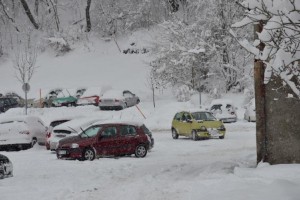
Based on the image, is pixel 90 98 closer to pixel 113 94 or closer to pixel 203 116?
pixel 113 94

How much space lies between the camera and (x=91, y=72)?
5522cm

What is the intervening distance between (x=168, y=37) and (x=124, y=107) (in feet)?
30.8

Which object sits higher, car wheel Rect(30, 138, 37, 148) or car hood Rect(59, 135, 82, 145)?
car hood Rect(59, 135, 82, 145)

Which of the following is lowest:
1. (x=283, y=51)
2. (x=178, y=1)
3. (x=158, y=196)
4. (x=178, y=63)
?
(x=158, y=196)

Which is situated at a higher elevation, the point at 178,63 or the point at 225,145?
the point at 178,63

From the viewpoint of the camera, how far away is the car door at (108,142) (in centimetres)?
2089

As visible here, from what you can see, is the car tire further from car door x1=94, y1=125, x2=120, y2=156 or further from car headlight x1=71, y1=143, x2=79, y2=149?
car headlight x1=71, y1=143, x2=79, y2=149

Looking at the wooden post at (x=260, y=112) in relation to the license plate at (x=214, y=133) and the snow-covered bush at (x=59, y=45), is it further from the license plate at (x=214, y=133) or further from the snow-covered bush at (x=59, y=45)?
the snow-covered bush at (x=59, y=45)

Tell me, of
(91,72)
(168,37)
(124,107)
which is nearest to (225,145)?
(124,107)

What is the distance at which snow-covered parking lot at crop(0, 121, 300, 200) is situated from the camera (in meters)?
13.3

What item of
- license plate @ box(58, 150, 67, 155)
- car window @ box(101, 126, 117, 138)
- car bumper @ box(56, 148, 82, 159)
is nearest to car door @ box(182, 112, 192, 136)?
car window @ box(101, 126, 117, 138)

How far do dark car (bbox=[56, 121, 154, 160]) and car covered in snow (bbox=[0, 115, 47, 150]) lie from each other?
4809mm

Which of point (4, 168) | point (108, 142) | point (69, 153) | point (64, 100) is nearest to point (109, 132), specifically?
point (108, 142)

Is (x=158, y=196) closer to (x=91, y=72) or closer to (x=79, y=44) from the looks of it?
(x=91, y=72)
